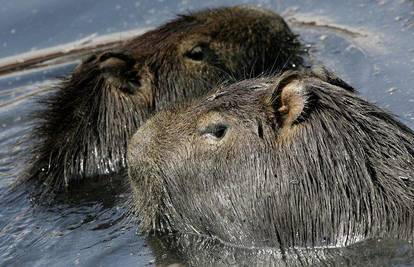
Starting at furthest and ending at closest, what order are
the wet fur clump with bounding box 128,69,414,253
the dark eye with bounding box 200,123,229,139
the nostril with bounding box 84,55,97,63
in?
the nostril with bounding box 84,55,97,63 < the dark eye with bounding box 200,123,229,139 < the wet fur clump with bounding box 128,69,414,253

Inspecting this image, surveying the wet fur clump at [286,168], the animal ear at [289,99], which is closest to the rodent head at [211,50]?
the wet fur clump at [286,168]

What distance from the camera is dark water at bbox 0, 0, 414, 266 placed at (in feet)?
21.9

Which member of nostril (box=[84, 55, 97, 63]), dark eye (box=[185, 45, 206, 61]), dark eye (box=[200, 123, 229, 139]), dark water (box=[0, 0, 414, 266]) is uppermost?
nostril (box=[84, 55, 97, 63])

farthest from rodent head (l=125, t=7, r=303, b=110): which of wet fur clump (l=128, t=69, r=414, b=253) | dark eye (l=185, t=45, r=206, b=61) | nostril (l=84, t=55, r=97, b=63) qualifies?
wet fur clump (l=128, t=69, r=414, b=253)

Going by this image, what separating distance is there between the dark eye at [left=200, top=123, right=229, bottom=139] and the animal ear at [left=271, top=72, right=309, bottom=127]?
12.9 inches

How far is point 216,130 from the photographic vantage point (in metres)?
6.41

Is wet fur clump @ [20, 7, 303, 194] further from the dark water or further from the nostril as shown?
the dark water

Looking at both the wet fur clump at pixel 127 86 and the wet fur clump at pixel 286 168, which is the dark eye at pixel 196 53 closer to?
the wet fur clump at pixel 127 86

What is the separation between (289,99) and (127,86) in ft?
6.54

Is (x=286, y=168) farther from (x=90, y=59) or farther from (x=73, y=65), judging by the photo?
(x=73, y=65)

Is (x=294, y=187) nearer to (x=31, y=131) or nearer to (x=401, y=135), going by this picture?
(x=401, y=135)

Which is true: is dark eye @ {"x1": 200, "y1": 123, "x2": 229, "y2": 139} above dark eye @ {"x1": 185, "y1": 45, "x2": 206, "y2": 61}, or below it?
below

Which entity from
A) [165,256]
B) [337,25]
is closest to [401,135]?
[165,256]

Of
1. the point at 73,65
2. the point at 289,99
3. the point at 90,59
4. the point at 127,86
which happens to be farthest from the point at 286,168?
the point at 73,65
